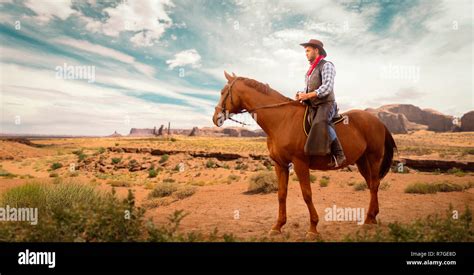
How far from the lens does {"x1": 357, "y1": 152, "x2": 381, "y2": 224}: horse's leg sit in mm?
6324

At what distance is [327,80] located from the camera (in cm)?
531

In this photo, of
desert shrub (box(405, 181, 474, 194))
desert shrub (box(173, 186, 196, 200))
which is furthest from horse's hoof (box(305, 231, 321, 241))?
desert shrub (box(173, 186, 196, 200))

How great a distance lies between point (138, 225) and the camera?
4547 mm

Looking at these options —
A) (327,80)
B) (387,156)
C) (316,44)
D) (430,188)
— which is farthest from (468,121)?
(327,80)

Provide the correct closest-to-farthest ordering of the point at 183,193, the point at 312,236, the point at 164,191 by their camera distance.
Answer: the point at 312,236 → the point at 183,193 → the point at 164,191

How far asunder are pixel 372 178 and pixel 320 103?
231 cm

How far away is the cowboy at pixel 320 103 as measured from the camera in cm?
518

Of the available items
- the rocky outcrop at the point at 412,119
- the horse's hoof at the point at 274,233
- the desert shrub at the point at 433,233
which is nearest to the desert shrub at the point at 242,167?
the horse's hoof at the point at 274,233

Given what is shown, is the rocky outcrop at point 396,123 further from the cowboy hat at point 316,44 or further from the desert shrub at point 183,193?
the cowboy hat at point 316,44

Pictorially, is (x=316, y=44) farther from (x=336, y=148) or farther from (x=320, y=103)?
(x=336, y=148)

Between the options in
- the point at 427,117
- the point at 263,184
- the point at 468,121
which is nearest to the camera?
the point at 263,184

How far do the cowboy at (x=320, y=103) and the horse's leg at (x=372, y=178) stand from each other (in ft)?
4.16
